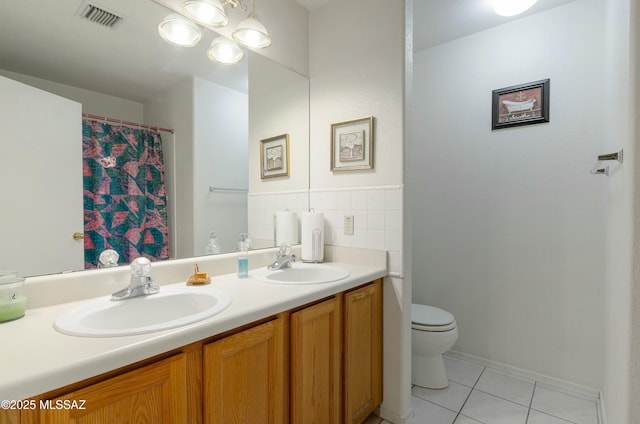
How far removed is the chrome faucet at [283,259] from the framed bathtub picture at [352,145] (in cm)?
57

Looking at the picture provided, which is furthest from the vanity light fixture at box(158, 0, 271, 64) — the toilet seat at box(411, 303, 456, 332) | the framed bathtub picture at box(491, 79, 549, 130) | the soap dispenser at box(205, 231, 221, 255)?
the toilet seat at box(411, 303, 456, 332)

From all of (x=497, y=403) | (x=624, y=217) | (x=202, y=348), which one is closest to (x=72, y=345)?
(x=202, y=348)

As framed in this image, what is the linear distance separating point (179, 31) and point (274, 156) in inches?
32.1

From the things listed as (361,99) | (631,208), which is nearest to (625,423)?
(631,208)

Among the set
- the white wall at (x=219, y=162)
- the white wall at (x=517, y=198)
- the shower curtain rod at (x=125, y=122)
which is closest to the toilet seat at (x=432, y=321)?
the white wall at (x=517, y=198)

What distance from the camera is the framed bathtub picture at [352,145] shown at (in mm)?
1692

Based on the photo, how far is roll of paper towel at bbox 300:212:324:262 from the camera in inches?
69.9

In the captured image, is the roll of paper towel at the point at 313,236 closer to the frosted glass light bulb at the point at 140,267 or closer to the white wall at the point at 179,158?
the white wall at the point at 179,158

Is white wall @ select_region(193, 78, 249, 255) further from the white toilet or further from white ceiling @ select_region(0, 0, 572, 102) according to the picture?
the white toilet

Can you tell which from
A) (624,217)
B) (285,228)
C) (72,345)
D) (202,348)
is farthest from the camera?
(285,228)

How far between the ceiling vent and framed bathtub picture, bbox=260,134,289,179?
88cm

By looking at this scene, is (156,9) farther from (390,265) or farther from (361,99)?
(390,265)

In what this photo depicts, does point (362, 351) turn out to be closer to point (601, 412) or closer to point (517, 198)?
point (601, 412)

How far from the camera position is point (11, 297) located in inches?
33.5
